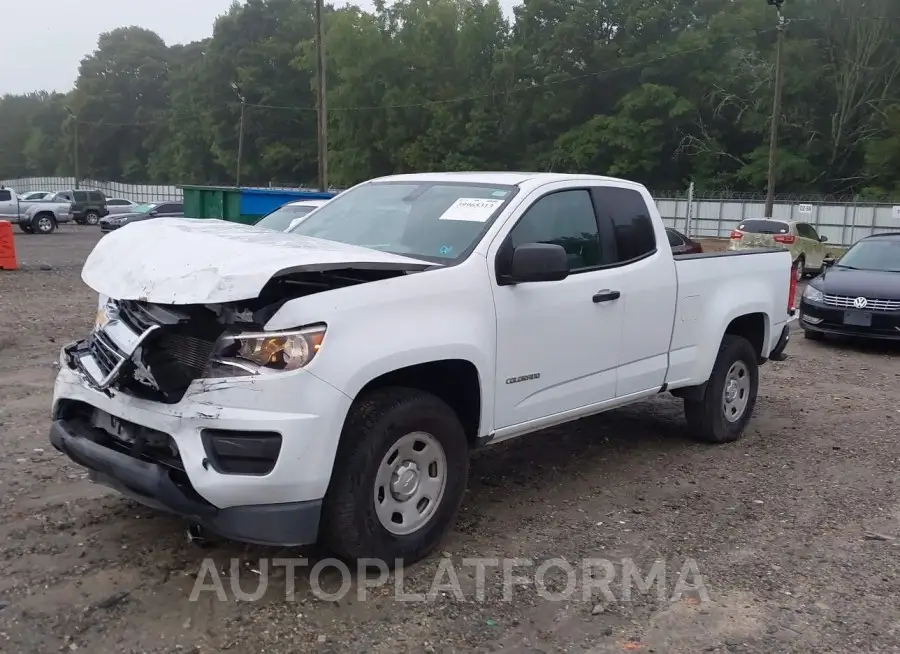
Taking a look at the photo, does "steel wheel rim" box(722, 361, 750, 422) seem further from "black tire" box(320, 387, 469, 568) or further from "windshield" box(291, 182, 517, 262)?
"black tire" box(320, 387, 469, 568)

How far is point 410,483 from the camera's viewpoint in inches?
159

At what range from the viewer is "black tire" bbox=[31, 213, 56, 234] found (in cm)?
3297

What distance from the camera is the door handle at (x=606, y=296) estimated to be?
5012 millimetres

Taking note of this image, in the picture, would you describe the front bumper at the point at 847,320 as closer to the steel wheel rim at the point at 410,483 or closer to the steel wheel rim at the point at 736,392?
the steel wheel rim at the point at 736,392

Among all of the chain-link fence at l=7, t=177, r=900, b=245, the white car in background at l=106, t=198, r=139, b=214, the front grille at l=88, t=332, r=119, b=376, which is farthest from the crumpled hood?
the white car in background at l=106, t=198, r=139, b=214

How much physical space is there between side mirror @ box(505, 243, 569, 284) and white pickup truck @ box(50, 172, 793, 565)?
10 mm

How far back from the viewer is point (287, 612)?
368cm

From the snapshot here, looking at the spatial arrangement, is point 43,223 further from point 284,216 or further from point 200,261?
point 200,261

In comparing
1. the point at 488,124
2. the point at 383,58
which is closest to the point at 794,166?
the point at 488,124

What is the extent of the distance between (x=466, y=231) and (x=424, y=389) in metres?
0.92

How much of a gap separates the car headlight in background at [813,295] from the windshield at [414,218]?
304 inches

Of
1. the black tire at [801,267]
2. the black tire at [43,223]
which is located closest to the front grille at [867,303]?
the black tire at [801,267]

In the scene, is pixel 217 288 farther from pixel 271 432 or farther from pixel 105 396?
pixel 105 396

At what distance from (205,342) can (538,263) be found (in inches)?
65.1
